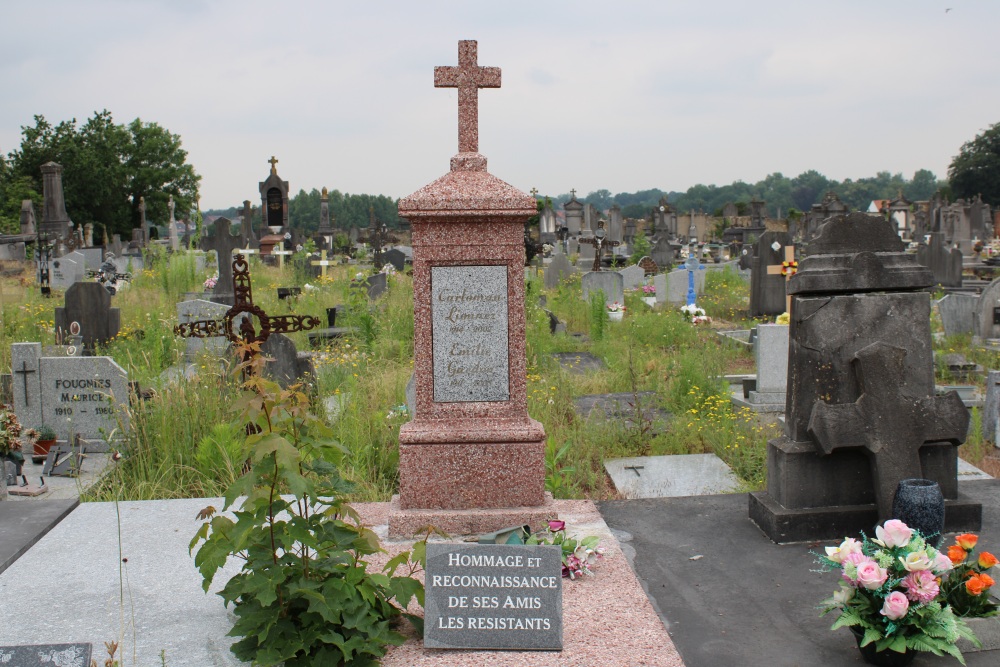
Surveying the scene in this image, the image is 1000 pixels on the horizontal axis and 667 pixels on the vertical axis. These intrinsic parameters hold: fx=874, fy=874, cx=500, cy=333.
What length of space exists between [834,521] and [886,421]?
25.2 inches

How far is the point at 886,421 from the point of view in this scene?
4797mm

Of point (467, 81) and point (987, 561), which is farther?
point (467, 81)

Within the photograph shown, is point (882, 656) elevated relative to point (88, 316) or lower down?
lower down

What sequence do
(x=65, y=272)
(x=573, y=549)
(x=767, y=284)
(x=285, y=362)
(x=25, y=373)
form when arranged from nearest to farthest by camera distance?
1. (x=573, y=549)
2. (x=25, y=373)
3. (x=285, y=362)
4. (x=767, y=284)
5. (x=65, y=272)

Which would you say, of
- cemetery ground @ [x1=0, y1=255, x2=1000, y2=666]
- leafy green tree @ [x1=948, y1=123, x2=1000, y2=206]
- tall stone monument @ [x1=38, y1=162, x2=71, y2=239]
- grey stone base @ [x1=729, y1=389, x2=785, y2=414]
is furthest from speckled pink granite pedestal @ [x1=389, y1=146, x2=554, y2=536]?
leafy green tree @ [x1=948, y1=123, x2=1000, y2=206]

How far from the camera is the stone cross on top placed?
16.6ft

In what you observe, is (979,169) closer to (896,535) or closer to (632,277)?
(632,277)

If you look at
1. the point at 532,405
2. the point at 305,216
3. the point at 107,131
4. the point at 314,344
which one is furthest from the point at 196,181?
the point at 532,405

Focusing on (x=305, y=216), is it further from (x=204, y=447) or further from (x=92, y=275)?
(x=204, y=447)

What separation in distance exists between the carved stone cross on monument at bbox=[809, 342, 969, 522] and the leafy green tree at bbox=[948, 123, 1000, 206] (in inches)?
2247

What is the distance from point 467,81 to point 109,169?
45819mm

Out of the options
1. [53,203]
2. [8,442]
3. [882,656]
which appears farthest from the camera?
[53,203]

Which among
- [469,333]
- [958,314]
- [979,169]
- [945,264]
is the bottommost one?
[958,314]

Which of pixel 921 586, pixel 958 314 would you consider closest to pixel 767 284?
pixel 958 314
